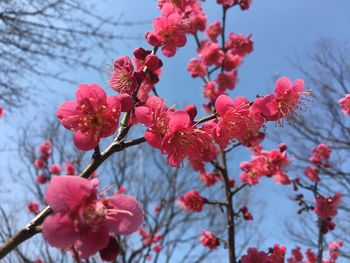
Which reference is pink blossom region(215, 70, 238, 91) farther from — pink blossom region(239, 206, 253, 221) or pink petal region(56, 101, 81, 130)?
pink petal region(56, 101, 81, 130)

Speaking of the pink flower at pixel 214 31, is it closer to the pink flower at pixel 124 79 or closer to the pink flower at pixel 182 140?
the pink flower at pixel 124 79

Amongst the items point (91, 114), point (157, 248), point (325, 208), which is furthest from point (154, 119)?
point (157, 248)

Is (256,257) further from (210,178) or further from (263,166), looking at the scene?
(210,178)

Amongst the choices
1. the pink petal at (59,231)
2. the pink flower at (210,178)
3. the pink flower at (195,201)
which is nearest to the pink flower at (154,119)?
the pink petal at (59,231)

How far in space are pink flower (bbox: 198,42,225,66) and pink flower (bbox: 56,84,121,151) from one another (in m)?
3.40

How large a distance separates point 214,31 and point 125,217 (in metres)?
4.45

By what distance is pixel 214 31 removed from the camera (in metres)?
5.02

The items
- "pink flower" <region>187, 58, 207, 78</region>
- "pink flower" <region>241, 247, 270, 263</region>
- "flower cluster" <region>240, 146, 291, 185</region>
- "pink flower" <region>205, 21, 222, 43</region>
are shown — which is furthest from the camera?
"pink flower" <region>205, 21, 222, 43</region>

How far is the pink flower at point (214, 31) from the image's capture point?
5.02m

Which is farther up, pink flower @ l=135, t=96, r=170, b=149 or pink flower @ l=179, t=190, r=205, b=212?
pink flower @ l=179, t=190, r=205, b=212

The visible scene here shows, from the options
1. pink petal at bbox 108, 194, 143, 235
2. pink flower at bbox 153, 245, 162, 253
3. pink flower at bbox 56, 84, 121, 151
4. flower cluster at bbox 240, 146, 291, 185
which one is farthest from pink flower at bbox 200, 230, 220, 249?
pink flower at bbox 153, 245, 162, 253

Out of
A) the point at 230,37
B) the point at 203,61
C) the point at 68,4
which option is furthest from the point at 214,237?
the point at 68,4

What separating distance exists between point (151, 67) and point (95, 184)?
678 mm

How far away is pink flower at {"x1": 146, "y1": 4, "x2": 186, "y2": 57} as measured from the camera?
1720 millimetres
